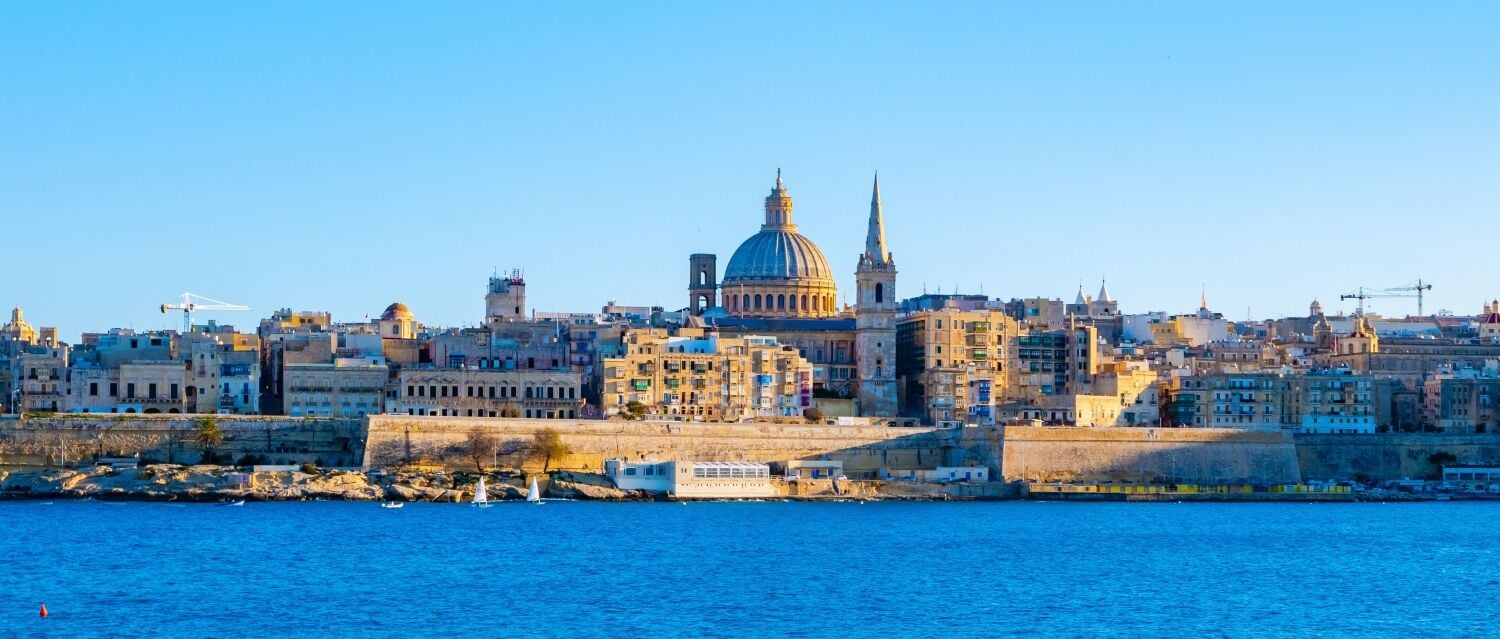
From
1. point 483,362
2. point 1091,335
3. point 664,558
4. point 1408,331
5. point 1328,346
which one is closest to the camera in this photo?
point 664,558

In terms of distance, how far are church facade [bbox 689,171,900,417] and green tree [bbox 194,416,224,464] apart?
2298 cm

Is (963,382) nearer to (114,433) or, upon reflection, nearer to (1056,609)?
(114,433)

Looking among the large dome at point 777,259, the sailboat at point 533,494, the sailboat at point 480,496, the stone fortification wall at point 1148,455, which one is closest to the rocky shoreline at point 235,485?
the sailboat at point 533,494

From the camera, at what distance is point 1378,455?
78875 mm

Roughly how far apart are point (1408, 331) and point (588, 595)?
2850 inches

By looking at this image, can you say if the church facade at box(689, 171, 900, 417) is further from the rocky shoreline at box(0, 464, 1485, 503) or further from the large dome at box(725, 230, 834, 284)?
the rocky shoreline at box(0, 464, 1485, 503)

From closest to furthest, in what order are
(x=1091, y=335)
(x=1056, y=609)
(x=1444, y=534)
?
1. (x=1056, y=609)
2. (x=1444, y=534)
3. (x=1091, y=335)

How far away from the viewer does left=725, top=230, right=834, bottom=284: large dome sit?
319 ft

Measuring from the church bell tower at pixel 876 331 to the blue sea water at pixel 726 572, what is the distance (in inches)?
717

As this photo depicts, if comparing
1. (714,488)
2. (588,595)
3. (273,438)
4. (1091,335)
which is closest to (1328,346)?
(1091,335)

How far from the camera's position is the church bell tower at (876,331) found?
280 ft

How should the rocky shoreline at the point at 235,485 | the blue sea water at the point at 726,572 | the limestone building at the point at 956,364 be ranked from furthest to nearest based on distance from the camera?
1. the limestone building at the point at 956,364
2. the rocky shoreline at the point at 235,485
3. the blue sea water at the point at 726,572

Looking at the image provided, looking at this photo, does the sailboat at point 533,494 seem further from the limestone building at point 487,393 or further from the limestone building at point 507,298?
the limestone building at point 507,298

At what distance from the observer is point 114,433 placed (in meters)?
70.0
